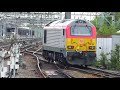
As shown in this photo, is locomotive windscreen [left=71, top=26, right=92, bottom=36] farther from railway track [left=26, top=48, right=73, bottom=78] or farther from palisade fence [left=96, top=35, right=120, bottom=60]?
palisade fence [left=96, top=35, right=120, bottom=60]

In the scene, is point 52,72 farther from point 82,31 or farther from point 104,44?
point 104,44

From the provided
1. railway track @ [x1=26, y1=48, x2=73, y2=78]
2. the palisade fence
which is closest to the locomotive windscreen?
railway track @ [x1=26, y1=48, x2=73, y2=78]

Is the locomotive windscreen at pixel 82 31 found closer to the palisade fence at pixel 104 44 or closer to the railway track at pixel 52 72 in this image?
the railway track at pixel 52 72

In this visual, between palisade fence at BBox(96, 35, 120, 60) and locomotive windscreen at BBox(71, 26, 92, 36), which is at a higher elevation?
locomotive windscreen at BBox(71, 26, 92, 36)

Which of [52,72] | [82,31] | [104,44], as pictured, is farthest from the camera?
[104,44]

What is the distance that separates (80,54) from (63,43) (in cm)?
99

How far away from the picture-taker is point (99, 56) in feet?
66.9

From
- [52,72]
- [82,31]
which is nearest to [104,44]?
Answer: [82,31]

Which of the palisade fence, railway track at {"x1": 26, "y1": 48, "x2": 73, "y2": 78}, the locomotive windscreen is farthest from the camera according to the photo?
the palisade fence

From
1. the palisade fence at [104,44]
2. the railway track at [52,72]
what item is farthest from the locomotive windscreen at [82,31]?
the palisade fence at [104,44]

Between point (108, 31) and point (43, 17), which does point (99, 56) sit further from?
point (43, 17)

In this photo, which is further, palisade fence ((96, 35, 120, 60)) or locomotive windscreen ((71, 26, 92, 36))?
palisade fence ((96, 35, 120, 60))
